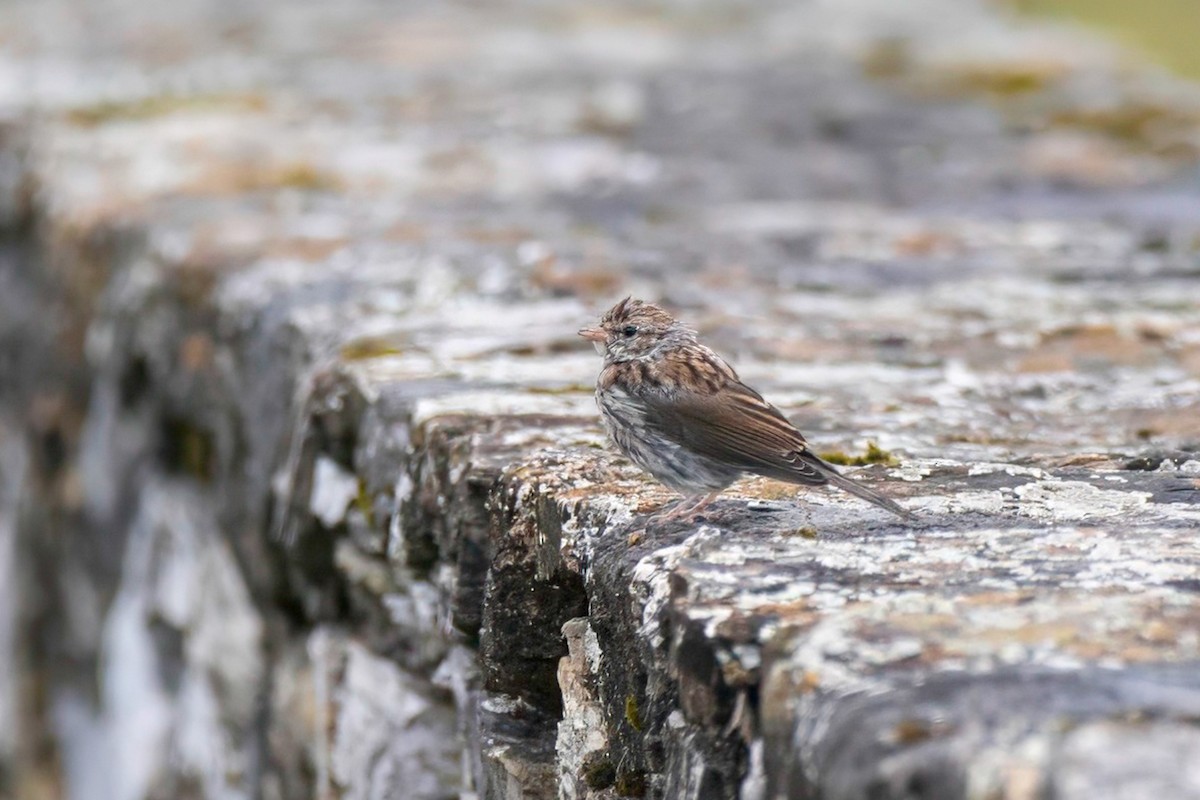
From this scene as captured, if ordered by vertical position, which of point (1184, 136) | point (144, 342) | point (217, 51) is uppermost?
point (217, 51)

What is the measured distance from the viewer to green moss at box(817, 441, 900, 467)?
3008 mm

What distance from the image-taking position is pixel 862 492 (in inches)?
102

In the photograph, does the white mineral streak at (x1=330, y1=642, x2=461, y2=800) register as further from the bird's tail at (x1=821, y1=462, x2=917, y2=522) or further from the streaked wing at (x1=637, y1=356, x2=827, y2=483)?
the bird's tail at (x1=821, y1=462, x2=917, y2=522)

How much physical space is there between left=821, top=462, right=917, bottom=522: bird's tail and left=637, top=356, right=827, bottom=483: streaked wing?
19 millimetres

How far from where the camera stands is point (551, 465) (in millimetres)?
2898

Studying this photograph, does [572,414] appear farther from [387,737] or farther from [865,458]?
[387,737]

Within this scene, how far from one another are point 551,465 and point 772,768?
3.62 ft

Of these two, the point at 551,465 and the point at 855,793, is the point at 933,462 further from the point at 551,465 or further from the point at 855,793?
the point at 855,793

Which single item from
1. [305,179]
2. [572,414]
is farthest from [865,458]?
[305,179]

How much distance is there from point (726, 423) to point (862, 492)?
37cm

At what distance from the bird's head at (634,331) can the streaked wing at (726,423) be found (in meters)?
0.17

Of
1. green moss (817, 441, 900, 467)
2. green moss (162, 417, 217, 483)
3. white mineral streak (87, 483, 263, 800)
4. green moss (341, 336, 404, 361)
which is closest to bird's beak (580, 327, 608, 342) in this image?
Answer: green moss (817, 441, 900, 467)

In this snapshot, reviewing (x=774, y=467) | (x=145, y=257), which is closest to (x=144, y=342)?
(x=145, y=257)

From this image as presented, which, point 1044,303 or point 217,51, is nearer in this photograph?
point 1044,303
